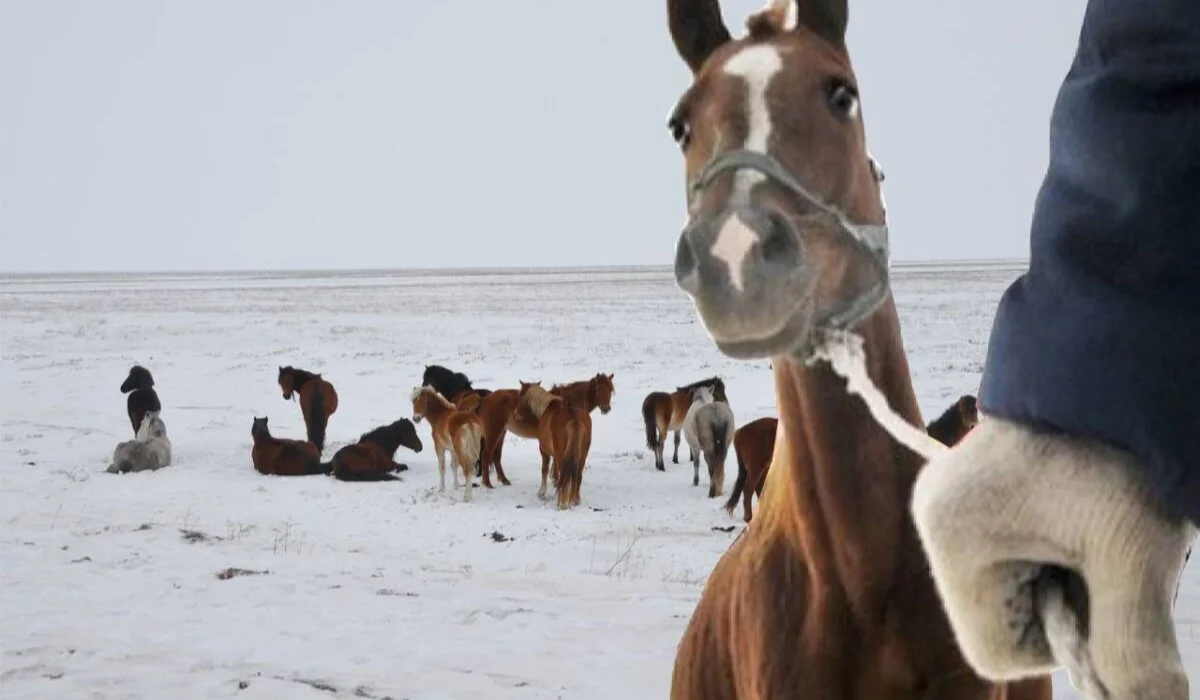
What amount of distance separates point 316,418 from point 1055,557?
13326 millimetres

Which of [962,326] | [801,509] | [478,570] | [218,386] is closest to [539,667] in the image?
[478,570]

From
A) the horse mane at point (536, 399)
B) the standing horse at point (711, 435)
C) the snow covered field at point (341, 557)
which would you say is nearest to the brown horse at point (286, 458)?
the snow covered field at point (341, 557)

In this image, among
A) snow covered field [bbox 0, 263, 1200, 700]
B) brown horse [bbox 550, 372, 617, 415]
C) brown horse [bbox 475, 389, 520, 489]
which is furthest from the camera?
brown horse [bbox 550, 372, 617, 415]

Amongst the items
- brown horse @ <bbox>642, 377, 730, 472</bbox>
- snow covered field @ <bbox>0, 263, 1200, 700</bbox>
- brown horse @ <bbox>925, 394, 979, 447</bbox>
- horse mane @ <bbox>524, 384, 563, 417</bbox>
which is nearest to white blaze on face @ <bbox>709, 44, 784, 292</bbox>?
snow covered field @ <bbox>0, 263, 1200, 700</bbox>

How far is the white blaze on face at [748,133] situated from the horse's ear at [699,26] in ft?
0.75

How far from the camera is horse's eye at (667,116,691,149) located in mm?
2201

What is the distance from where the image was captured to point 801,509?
2150 mm

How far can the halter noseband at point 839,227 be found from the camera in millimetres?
1892

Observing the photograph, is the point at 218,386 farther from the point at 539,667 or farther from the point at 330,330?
the point at 539,667

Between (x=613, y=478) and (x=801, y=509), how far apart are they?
367 inches

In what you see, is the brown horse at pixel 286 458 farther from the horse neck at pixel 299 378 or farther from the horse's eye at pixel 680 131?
the horse's eye at pixel 680 131

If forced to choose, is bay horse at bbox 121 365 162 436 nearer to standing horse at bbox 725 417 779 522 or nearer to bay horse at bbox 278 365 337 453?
bay horse at bbox 278 365 337 453

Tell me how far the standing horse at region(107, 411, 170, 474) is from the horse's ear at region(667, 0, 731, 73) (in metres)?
11.3

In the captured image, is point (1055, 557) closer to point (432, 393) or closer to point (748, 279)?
point (748, 279)
